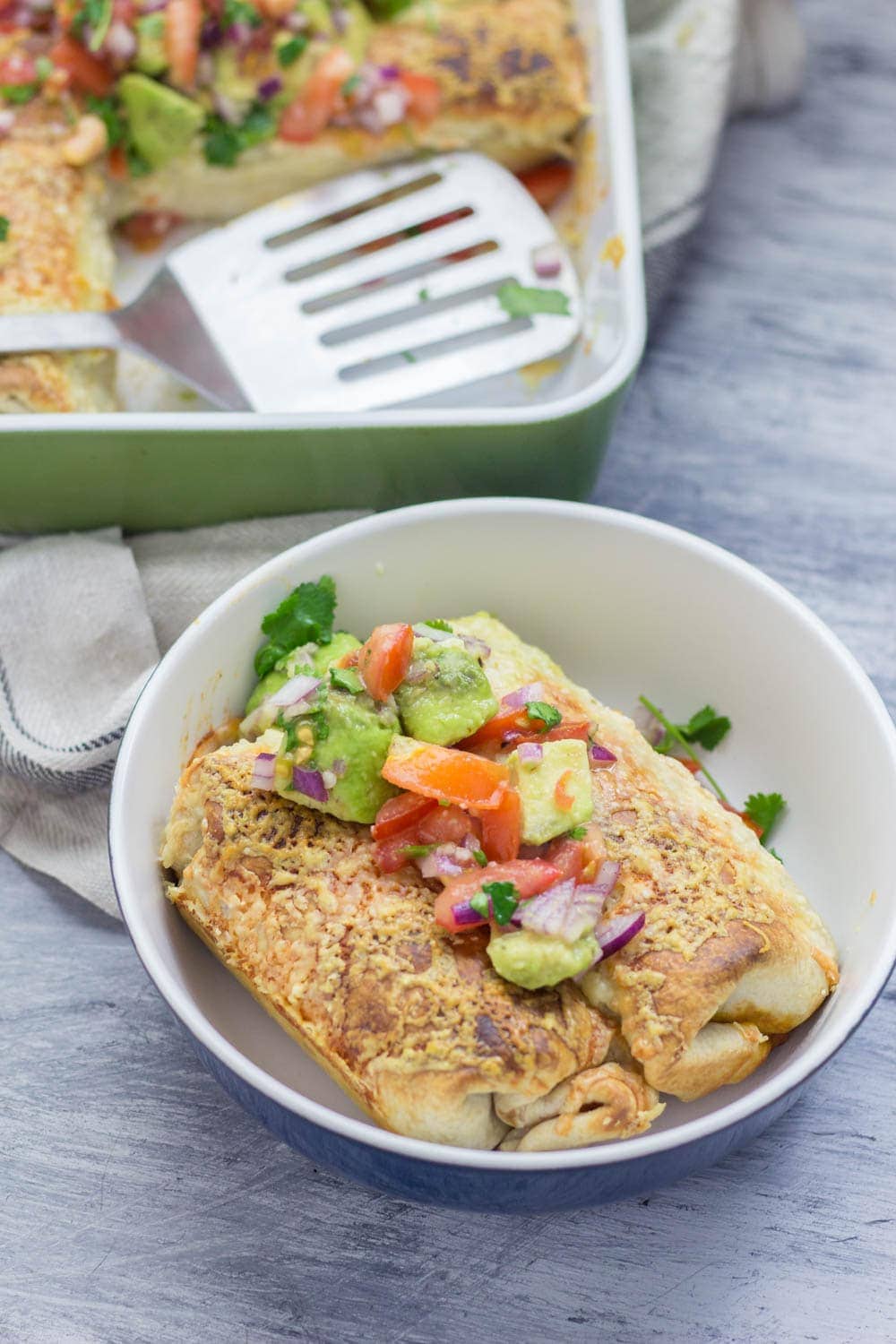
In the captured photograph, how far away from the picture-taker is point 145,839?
2502 mm

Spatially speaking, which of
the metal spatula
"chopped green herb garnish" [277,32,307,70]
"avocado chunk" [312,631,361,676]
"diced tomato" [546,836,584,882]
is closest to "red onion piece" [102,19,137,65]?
"chopped green herb garnish" [277,32,307,70]

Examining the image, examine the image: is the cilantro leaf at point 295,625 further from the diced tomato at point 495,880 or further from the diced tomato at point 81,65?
the diced tomato at point 81,65

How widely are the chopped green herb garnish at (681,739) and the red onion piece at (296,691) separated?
773 mm

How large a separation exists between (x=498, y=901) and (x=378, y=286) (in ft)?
6.17

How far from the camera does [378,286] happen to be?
3.53 m

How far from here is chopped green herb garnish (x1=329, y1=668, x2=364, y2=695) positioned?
2.43 m

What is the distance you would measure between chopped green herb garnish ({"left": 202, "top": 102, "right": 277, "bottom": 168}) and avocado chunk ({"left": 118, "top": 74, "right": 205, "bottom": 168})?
39mm

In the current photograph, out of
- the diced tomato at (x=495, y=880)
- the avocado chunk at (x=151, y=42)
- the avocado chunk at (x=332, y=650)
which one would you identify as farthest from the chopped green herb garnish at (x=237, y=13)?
the diced tomato at (x=495, y=880)

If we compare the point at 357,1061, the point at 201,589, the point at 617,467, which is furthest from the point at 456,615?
the point at 357,1061

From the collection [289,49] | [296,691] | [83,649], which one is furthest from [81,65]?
[296,691]

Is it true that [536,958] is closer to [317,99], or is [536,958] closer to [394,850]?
[394,850]

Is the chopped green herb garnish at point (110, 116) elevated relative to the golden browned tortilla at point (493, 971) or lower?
elevated

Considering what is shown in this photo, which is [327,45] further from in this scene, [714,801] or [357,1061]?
[357,1061]

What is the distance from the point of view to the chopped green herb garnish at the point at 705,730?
295cm
